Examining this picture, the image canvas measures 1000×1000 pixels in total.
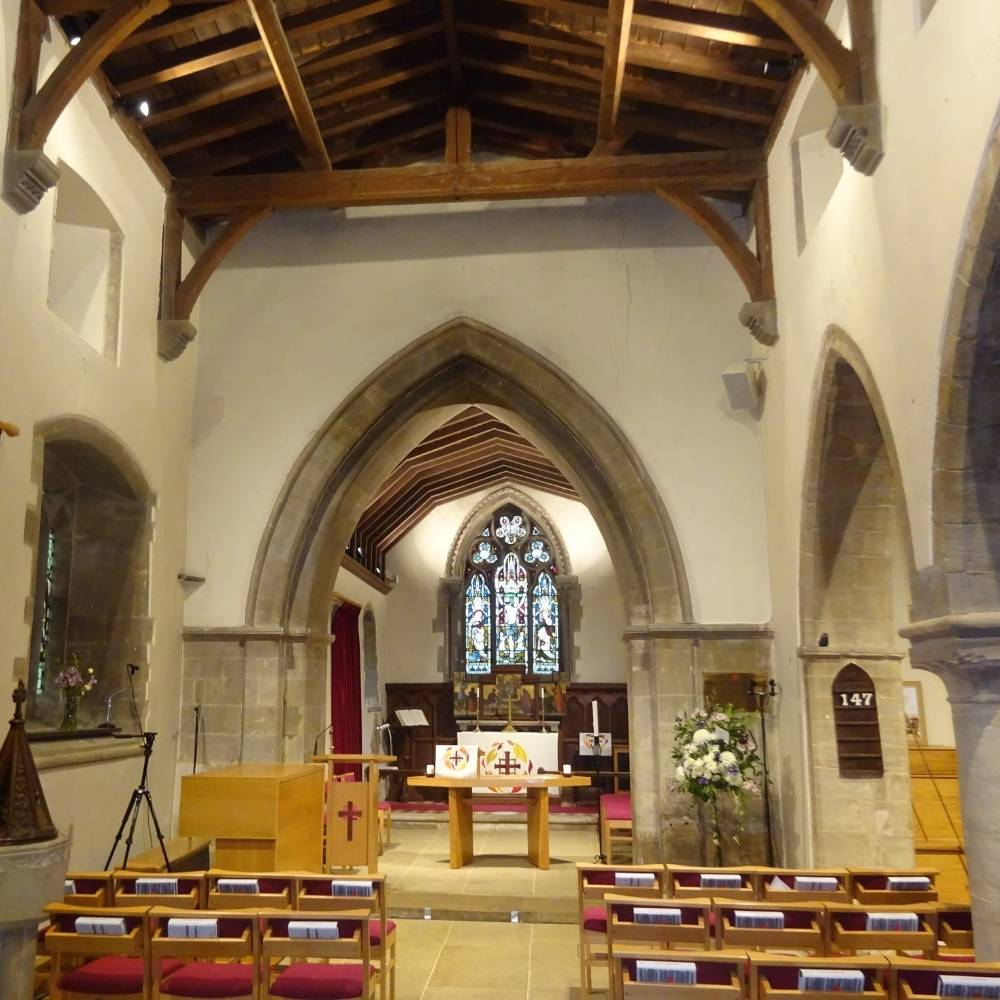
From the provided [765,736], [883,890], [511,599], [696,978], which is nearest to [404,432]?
[765,736]

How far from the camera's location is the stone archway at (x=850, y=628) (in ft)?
18.4

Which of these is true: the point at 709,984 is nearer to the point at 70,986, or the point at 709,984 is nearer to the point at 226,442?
the point at 70,986

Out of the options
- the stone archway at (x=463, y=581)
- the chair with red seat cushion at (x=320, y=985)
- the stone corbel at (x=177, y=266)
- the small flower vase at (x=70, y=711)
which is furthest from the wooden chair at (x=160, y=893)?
the stone archway at (x=463, y=581)

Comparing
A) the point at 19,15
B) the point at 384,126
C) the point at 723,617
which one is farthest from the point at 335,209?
the point at 723,617

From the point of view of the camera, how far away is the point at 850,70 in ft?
14.7

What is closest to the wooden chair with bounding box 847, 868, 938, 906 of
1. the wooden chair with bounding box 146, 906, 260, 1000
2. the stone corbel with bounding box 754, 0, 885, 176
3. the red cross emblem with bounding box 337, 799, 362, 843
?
the wooden chair with bounding box 146, 906, 260, 1000

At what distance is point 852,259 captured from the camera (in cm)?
473

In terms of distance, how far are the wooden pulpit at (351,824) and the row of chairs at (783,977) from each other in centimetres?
Result: 371

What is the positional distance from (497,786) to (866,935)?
157 inches

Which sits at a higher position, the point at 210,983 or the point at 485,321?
the point at 485,321

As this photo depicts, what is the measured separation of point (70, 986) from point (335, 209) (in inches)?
230

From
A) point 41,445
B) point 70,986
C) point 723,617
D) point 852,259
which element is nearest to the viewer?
point 70,986

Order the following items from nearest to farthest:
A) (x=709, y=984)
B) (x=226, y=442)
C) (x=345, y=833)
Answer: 1. (x=709, y=984)
2. (x=345, y=833)
3. (x=226, y=442)

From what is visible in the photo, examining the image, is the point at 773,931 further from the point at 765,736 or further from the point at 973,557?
the point at 765,736
